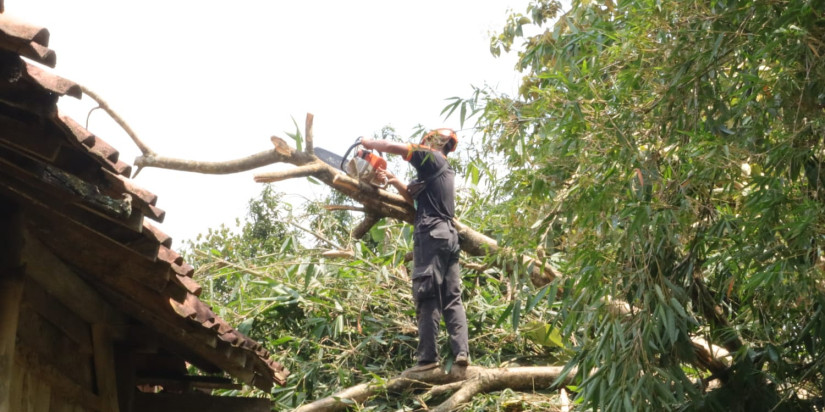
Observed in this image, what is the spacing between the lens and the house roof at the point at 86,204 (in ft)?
7.32

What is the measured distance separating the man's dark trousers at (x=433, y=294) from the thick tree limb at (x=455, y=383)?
16 cm

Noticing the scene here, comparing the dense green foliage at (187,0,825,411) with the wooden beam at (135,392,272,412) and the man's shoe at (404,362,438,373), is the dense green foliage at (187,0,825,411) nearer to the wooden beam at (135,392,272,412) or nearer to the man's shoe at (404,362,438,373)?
the man's shoe at (404,362,438,373)

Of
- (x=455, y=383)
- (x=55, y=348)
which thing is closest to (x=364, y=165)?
(x=455, y=383)

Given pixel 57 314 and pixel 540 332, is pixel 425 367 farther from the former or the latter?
pixel 57 314

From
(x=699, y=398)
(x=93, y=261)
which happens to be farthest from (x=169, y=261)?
(x=699, y=398)

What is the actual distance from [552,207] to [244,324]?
3375 millimetres

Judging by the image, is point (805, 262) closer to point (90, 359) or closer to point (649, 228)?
point (649, 228)

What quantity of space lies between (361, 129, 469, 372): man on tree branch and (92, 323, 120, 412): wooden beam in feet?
9.16

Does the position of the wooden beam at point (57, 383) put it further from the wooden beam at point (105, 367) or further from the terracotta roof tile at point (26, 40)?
the terracotta roof tile at point (26, 40)

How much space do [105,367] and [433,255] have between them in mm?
2940

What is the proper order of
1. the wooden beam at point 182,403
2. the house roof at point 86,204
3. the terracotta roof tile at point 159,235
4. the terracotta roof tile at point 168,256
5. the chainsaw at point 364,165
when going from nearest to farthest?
the house roof at point 86,204
the terracotta roof tile at point 159,235
the terracotta roof tile at point 168,256
the wooden beam at point 182,403
the chainsaw at point 364,165

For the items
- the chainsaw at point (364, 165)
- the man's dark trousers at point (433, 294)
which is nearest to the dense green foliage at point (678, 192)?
the man's dark trousers at point (433, 294)

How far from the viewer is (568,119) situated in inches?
165

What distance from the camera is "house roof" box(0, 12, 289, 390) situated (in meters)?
2.23
